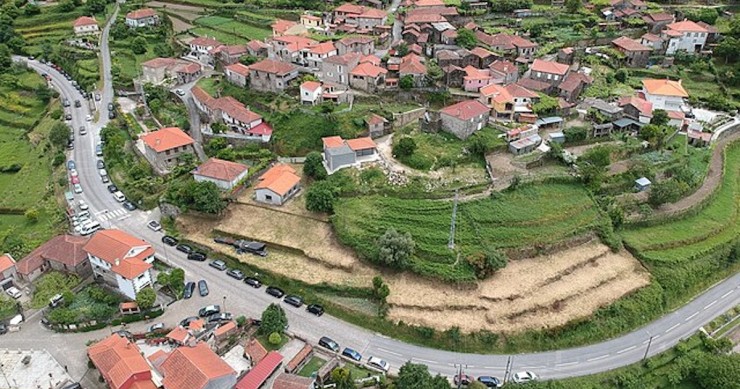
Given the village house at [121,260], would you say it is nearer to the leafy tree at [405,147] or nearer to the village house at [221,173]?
the village house at [221,173]

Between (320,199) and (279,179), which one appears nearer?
(320,199)

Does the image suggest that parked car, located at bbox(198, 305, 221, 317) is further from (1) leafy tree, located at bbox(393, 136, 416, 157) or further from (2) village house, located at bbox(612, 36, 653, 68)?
(2) village house, located at bbox(612, 36, 653, 68)

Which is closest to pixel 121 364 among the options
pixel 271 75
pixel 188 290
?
pixel 188 290

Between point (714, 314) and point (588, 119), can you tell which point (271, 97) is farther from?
point (714, 314)

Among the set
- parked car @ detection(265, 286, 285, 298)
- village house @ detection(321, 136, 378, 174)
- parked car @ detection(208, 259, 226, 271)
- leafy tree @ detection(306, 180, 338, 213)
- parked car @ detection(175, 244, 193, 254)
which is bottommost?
parked car @ detection(265, 286, 285, 298)

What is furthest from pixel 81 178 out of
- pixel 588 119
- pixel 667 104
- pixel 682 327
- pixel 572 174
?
pixel 667 104

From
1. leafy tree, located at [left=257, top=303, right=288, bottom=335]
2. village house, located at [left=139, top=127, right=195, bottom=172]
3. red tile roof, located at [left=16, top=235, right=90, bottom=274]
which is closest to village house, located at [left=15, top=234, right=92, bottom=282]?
red tile roof, located at [left=16, top=235, right=90, bottom=274]

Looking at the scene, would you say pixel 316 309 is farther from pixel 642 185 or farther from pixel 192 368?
pixel 642 185
